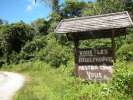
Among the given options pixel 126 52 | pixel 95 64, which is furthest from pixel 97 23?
pixel 126 52

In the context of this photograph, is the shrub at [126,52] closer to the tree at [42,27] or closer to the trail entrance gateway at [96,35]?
the trail entrance gateway at [96,35]

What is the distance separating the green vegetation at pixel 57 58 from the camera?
1312 centimetres

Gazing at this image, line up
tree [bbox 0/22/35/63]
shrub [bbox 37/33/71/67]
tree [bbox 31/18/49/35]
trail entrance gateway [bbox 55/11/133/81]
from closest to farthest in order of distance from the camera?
1. trail entrance gateway [bbox 55/11/133/81]
2. shrub [bbox 37/33/71/67]
3. tree [bbox 0/22/35/63]
4. tree [bbox 31/18/49/35]

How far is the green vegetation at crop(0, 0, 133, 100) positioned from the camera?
13117 millimetres

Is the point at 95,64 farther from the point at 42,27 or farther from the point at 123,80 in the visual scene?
the point at 42,27

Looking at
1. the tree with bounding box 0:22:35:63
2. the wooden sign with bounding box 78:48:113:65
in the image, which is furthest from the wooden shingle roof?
the tree with bounding box 0:22:35:63

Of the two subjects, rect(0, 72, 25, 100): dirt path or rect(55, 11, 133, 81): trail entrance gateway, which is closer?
rect(55, 11, 133, 81): trail entrance gateway

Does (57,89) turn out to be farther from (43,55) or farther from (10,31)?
(10,31)

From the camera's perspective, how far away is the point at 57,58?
103ft


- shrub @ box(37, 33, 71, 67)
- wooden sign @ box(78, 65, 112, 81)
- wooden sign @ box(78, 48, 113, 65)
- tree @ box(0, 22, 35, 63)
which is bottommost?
tree @ box(0, 22, 35, 63)

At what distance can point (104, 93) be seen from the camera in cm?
1280

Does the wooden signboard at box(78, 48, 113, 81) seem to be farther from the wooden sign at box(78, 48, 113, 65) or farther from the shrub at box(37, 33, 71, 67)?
the shrub at box(37, 33, 71, 67)

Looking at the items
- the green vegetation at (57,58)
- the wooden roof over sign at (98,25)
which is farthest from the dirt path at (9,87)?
the wooden roof over sign at (98,25)

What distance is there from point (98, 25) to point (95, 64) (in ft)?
6.11
